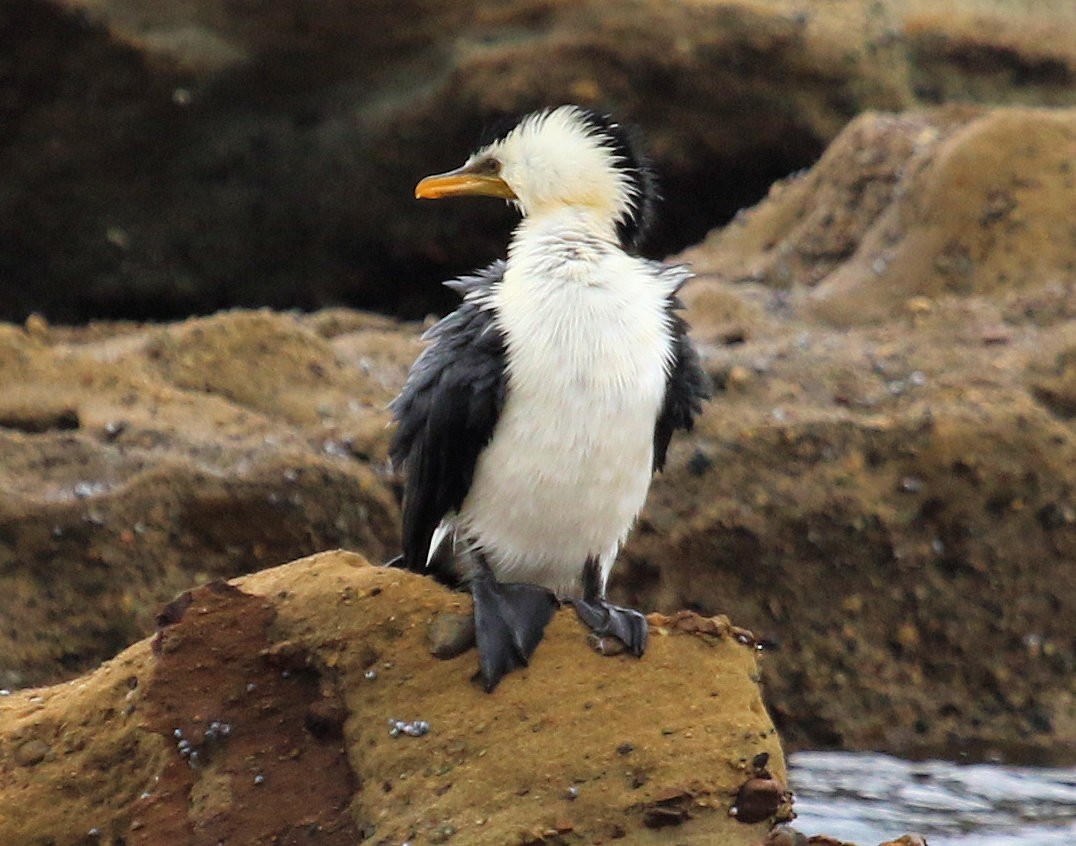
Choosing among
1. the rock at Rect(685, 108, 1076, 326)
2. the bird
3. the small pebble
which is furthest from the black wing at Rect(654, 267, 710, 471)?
the rock at Rect(685, 108, 1076, 326)

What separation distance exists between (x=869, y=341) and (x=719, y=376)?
93 centimetres

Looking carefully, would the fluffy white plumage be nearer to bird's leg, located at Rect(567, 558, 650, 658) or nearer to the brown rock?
bird's leg, located at Rect(567, 558, 650, 658)

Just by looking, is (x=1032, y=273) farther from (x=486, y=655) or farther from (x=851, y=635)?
(x=486, y=655)

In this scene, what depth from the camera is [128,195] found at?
1246 cm

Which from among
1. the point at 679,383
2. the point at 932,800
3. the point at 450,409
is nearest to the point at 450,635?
the point at 450,409

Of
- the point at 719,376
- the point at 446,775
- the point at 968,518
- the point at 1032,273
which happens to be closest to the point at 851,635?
the point at 968,518

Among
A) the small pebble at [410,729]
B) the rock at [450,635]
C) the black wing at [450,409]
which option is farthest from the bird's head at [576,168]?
the small pebble at [410,729]

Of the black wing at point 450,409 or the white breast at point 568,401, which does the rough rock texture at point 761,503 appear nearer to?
the black wing at point 450,409

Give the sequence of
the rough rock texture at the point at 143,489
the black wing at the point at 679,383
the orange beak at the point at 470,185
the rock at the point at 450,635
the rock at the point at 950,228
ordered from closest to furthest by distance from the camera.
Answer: the rock at the point at 450,635 → the black wing at the point at 679,383 → the orange beak at the point at 470,185 → the rough rock texture at the point at 143,489 → the rock at the point at 950,228

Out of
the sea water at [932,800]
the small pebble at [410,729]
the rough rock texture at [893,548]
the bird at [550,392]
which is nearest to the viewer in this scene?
the small pebble at [410,729]

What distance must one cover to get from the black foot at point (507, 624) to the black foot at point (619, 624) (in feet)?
0.31

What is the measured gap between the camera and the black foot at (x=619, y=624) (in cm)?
458

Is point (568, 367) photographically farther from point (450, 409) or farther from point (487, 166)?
point (487, 166)

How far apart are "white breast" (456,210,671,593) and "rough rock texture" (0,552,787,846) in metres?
0.34
